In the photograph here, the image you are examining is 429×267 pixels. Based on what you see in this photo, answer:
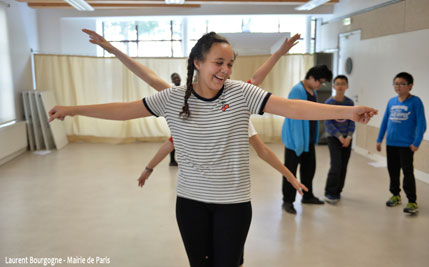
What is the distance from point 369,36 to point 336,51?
1.30m

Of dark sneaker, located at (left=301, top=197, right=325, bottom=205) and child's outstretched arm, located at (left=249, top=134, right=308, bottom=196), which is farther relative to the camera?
dark sneaker, located at (left=301, top=197, right=325, bottom=205)

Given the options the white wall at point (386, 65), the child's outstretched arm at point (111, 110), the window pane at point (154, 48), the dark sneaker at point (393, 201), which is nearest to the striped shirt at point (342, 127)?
the dark sneaker at point (393, 201)

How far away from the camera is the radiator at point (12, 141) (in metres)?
6.43

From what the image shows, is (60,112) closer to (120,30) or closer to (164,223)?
(164,223)

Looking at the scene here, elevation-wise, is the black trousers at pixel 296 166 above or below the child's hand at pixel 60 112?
below

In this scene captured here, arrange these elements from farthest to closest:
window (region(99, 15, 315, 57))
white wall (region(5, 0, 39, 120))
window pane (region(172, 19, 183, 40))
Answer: window pane (region(172, 19, 183, 40))
window (region(99, 15, 315, 57))
white wall (region(5, 0, 39, 120))

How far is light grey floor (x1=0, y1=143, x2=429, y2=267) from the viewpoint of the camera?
3.17m

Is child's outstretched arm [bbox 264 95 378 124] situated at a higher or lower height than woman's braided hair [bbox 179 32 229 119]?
lower

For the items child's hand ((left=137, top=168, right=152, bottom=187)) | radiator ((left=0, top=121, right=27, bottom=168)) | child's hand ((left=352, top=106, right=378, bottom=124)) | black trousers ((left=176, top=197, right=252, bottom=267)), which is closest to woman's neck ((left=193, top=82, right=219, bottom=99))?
black trousers ((left=176, top=197, right=252, bottom=267))

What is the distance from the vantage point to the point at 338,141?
437cm

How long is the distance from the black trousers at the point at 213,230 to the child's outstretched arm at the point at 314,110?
422 millimetres

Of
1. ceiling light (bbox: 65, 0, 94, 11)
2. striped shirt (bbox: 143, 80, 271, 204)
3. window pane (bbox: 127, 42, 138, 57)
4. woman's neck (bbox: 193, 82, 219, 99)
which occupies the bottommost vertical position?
striped shirt (bbox: 143, 80, 271, 204)

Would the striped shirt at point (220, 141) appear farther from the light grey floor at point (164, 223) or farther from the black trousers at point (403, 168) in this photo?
the black trousers at point (403, 168)

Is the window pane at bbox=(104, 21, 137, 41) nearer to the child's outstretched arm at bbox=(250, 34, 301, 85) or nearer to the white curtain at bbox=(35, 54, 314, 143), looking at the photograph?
the white curtain at bbox=(35, 54, 314, 143)
